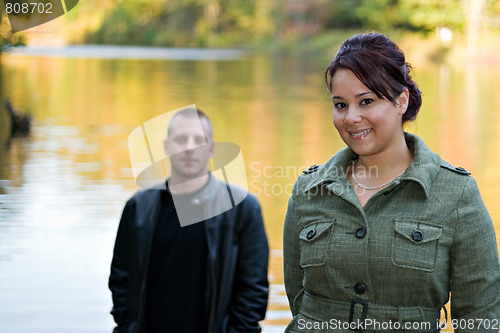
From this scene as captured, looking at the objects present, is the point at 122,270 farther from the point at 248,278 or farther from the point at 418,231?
the point at 418,231

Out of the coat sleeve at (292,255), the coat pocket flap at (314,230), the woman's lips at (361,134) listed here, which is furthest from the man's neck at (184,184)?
the woman's lips at (361,134)

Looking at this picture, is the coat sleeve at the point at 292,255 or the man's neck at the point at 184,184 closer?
the coat sleeve at the point at 292,255

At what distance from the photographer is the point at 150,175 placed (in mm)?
3422

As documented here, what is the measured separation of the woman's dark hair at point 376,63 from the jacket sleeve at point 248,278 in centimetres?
69

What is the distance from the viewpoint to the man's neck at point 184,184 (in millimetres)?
2623

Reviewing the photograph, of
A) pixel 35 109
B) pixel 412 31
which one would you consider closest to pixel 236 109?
pixel 35 109

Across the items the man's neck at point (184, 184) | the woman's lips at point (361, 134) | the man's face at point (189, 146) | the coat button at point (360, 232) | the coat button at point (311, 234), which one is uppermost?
the woman's lips at point (361, 134)

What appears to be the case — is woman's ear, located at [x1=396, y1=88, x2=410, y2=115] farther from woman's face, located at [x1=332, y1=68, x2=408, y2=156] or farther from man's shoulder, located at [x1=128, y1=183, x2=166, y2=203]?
man's shoulder, located at [x1=128, y1=183, x2=166, y2=203]

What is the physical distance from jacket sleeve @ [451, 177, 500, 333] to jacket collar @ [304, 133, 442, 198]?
10cm

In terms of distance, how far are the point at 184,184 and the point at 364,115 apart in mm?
776

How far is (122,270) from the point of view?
8.57ft

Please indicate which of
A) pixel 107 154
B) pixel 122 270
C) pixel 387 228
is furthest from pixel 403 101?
pixel 107 154

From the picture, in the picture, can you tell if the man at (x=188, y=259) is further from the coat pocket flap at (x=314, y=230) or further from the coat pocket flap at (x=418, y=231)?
the coat pocket flap at (x=418, y=231)

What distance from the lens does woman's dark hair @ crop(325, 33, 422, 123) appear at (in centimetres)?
202
